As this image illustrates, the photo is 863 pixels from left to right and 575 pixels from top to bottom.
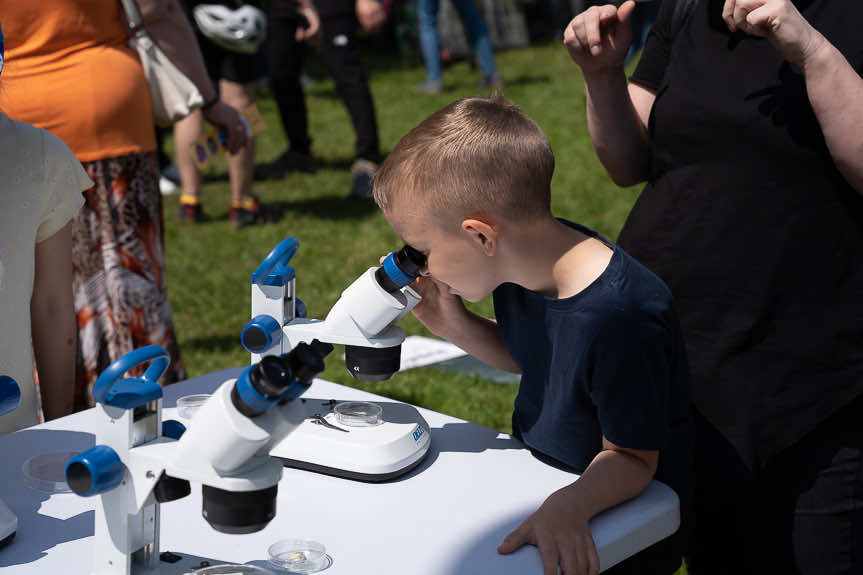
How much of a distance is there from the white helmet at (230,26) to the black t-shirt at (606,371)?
12.9ft

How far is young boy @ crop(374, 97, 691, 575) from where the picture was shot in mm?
1428

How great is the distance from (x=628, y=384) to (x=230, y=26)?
4225 mm

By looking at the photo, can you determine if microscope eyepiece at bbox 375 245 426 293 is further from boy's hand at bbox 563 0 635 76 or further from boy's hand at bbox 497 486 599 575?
boy's hand at bbox 563 0 635 76

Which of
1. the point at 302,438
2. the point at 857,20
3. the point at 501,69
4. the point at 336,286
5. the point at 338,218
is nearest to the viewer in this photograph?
the point at 302,438

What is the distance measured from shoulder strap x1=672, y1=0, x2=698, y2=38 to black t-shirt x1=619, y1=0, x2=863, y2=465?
0.02m

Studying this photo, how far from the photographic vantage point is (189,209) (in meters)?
6.11

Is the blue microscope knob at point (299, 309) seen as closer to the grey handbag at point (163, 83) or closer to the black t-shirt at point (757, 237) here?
the black t-shirt at point (757, 237)

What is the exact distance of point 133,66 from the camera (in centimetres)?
265

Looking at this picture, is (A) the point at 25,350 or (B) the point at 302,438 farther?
(A) the point at 25,350

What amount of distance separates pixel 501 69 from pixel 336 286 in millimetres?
7474

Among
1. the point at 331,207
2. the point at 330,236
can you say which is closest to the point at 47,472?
the point at 330,236

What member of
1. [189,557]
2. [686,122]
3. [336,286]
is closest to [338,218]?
[336,286]

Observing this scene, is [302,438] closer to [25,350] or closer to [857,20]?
[25,350]

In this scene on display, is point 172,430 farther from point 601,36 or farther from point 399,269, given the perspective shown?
point 601,36
